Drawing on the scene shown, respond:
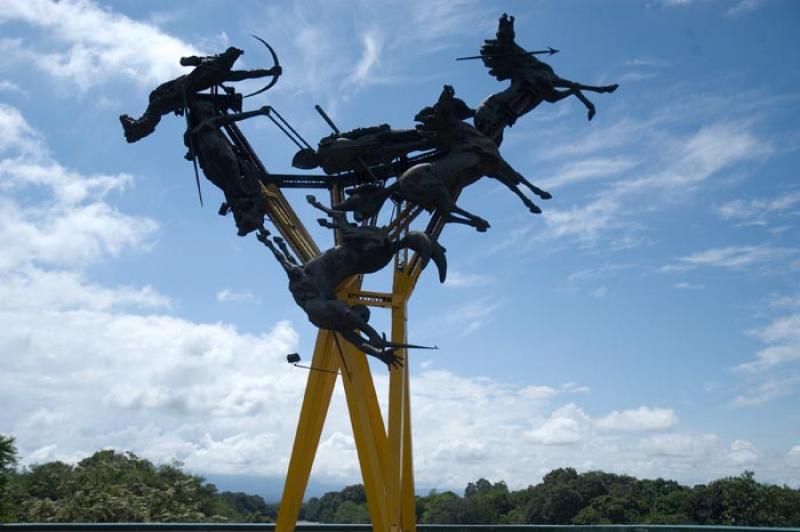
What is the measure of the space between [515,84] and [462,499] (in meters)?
42.2

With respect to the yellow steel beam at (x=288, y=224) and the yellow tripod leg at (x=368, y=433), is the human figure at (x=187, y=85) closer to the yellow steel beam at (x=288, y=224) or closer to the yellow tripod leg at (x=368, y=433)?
the yellow steel beam at (x=288, y=224)

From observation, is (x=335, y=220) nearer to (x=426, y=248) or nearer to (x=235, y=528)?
(x=426, y=248)

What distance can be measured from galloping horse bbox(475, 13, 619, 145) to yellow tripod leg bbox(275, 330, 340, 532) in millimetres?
5318

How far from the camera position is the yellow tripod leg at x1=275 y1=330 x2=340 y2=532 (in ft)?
51.3

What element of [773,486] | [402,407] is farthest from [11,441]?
[773,486]

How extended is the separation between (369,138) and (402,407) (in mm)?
5145

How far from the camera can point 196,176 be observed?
1662 centimetres

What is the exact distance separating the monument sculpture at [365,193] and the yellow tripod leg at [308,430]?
0.07 ft

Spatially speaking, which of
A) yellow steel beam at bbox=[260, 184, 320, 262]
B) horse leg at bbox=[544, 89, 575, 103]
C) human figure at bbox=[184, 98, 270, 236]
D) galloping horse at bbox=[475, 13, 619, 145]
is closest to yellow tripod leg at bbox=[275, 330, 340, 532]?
yellow steel beam at bbox=[260, 184, 320, 262]

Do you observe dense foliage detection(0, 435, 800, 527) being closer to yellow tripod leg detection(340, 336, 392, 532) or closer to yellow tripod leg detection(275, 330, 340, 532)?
yellow tripod leg detection(275, 330, 340, 532)

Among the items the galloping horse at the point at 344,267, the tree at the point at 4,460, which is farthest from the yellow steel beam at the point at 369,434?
the tree at the point at 4,460

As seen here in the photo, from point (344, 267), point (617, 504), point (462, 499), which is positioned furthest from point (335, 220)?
point (462, 499)

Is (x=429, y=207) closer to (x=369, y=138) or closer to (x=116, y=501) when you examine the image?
(x=369, y=138)

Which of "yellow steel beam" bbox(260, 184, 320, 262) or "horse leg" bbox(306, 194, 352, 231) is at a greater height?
"yellow steel beam" bbox(260, 184, 320, 262)
